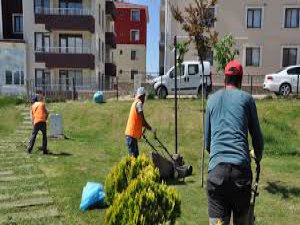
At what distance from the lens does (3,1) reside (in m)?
36.7

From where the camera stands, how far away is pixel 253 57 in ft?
106

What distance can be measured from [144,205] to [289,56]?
30.7 metres

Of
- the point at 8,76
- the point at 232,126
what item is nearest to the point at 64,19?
the point at 8,76

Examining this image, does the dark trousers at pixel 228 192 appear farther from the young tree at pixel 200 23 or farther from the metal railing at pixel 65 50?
the metal railing at pixel 65 50

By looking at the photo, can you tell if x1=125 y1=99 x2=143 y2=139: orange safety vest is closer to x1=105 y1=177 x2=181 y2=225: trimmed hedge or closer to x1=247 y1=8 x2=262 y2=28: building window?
x1=105 y1=177 x2=181 y2=225: trimmed hedge

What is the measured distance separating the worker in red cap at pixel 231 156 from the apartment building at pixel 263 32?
2848 centimetres

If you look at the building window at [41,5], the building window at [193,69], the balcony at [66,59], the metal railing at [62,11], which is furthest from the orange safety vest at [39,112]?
the building window at [41,5]

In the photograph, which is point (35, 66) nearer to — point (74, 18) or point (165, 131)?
point (74, 18)

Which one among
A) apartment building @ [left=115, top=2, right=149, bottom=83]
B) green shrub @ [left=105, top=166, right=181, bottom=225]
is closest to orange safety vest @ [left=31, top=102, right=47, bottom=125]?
green shrub @ [left=105, top=166, right=181, bottom=225]

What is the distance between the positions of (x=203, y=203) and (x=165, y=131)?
776 cm

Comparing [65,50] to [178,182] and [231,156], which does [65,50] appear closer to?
[178,182]

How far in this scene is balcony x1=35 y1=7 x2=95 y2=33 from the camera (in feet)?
111

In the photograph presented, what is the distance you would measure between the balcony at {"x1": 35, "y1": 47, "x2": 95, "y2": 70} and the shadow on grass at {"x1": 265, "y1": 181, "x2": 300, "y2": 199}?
27.0m

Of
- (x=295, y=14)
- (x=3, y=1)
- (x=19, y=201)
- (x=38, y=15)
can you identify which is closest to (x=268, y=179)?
(x=19, y=201)
